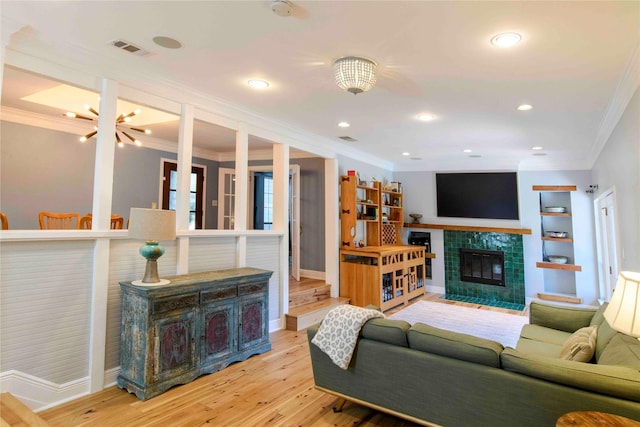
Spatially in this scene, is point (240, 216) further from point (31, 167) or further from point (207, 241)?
point (31, 167)

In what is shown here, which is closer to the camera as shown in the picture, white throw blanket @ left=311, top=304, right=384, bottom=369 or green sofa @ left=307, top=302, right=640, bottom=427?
green sofa @ left=307, top=302, right=640, bottom=427

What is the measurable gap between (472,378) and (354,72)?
223cm

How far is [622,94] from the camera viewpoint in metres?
2.91

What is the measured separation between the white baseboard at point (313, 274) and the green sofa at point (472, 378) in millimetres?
3368

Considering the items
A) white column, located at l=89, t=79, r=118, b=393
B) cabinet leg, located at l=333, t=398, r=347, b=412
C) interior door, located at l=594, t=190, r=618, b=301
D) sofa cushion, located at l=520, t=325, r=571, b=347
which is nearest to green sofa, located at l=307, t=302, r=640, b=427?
cabinet leg, located at l=333, t=398, r=347, b=412

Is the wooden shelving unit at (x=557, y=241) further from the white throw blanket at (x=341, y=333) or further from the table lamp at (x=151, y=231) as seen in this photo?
the table lamp at (x=151, y=231)

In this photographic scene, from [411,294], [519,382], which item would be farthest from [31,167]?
[411,294]

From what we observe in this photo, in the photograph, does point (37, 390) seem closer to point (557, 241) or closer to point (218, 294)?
point (218, 294)

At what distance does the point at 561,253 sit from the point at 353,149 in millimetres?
4578

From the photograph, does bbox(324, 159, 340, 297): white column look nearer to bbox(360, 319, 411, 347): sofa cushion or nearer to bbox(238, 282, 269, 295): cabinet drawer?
bbox(238, 282, 269, 295): cabinet drawer

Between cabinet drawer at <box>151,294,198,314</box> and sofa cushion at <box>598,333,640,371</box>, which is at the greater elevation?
cabinet drawer at <box>151,294,198,314</box>

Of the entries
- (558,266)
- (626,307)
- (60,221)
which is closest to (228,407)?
(626,307)

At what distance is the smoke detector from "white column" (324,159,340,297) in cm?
363

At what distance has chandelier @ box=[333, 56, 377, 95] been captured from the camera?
2.55m
